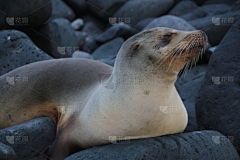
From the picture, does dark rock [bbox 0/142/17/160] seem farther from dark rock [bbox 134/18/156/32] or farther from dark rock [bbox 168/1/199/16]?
dark rock [bbox 168/1/199/16]

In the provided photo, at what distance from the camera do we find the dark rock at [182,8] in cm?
1274

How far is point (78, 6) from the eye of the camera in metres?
13.2

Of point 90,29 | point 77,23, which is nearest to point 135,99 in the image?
point 77,23

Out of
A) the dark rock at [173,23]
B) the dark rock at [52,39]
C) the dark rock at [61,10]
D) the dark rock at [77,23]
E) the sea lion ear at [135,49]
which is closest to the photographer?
the sea lion ear at [135,49]

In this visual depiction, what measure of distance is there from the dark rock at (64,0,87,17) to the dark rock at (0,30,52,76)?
7.57 m

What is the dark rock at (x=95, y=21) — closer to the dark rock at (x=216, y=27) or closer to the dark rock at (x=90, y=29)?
the dark rock at (x=90, y=29)

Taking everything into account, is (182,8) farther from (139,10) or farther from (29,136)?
(29,136)

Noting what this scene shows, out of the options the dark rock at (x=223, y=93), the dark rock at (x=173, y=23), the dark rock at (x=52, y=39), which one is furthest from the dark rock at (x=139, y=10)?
the dark rock at (x=223, y=93)

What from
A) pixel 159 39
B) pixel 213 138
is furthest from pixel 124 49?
pixel 213 138

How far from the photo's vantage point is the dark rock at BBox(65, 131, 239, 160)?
10.7ft

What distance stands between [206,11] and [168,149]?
9.49 m

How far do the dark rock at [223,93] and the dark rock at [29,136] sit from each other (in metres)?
1.99

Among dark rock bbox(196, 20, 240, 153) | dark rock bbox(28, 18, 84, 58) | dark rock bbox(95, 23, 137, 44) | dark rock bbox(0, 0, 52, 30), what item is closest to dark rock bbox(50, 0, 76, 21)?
dark rock bbox(95, 23, 137, 44)

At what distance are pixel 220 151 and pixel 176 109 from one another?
731mm
